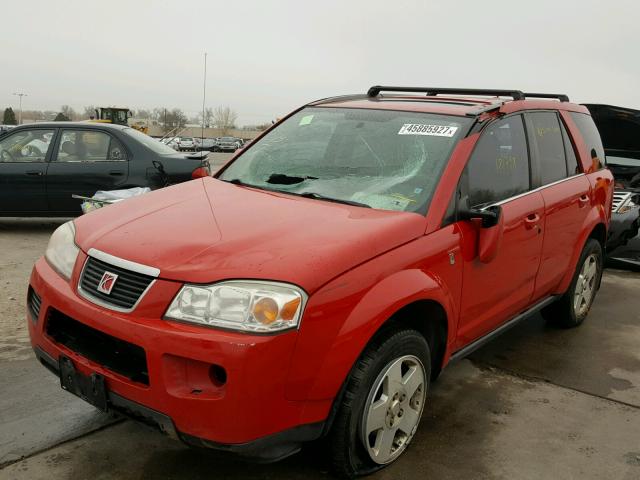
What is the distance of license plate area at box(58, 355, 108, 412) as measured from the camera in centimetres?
241

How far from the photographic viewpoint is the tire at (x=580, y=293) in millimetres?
4645

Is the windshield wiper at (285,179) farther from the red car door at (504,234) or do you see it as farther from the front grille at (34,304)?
the front grille at (34,304)

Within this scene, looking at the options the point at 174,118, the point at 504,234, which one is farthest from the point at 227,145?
the point at 504,234

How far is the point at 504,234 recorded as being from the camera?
3.33 m

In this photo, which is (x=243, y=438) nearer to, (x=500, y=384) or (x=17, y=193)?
(x=500, y=384)

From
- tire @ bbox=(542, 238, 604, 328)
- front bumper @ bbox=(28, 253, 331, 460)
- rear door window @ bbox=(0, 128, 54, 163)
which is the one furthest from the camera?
rear door window @ bbox=(0, 128, 54, 163)

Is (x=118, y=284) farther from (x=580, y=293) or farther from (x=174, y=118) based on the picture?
(x=174, y=118)

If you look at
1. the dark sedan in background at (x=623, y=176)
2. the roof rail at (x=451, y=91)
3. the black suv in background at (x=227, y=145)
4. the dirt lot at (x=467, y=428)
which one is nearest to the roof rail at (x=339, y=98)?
the roof rail at (x=451, y=91)

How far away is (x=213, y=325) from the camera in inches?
87.0

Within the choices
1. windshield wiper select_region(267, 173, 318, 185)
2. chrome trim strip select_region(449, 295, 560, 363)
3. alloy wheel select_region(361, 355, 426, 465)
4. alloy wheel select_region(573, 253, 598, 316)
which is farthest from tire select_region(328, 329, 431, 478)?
alloy wheel select_region(573, 253, 598, 316)

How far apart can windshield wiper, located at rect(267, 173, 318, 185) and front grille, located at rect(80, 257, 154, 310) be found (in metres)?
1.16

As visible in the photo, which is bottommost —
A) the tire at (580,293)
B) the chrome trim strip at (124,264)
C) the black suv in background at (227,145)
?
the black suv in background at (227,145)

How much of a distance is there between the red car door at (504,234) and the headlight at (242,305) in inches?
46.5

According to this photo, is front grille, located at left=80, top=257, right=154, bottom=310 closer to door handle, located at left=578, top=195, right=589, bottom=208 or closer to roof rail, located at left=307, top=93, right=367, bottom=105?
roof rail, located at left=307, top=93, right=367, bottom=105
